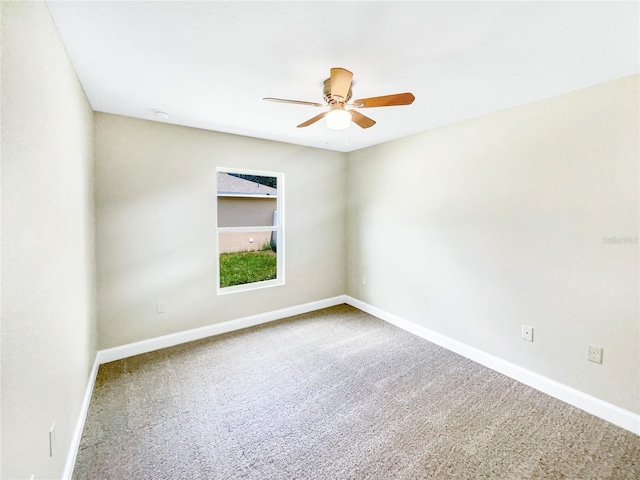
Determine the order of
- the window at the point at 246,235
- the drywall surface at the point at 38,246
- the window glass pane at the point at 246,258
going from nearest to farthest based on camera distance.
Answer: the drywall surface at the point at 38,246, the window at the point at 246,235, the window glass pane at the point at 246,258

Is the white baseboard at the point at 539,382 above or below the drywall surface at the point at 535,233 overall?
below

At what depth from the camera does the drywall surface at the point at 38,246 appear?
955mm

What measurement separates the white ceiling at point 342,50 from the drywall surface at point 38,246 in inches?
12.0

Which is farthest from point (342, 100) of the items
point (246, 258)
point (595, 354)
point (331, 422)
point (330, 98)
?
point (246, 258)

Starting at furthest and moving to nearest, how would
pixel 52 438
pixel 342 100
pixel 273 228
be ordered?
1. pixel 273 228
2. pixel 342 100
3. pixel 52 438

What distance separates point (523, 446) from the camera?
180cm

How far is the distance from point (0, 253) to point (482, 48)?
2332 mm

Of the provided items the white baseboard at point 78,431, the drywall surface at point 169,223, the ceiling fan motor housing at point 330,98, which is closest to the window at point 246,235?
the drywall surface at point 169,223

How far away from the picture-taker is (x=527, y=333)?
2.46m

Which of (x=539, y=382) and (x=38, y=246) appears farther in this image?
(x=539, y=382)

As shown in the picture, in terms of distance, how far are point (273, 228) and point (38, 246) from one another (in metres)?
2.66

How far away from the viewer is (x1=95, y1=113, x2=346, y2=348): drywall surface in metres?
2.74

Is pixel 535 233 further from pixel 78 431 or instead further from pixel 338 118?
pixel 78 431

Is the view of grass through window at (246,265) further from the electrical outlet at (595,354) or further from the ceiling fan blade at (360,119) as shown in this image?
the electrical outlet at (595,354)
